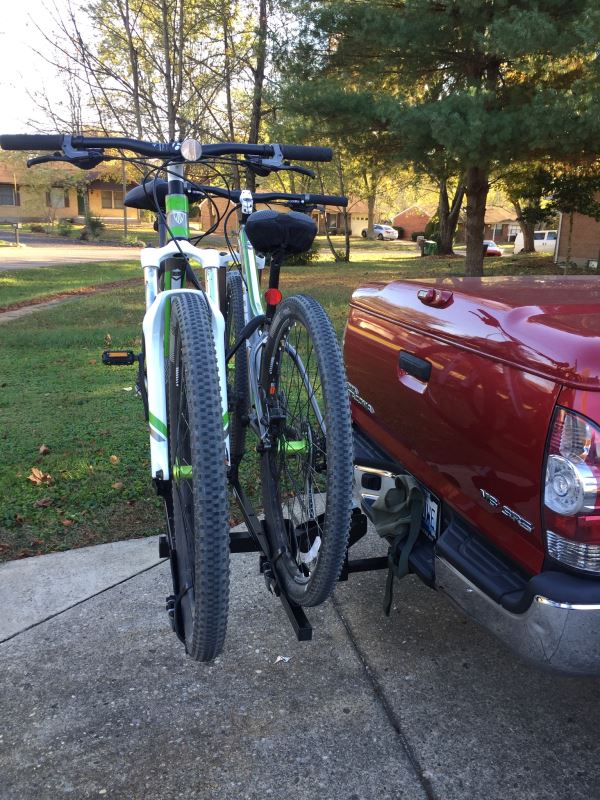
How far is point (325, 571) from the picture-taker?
229 cm

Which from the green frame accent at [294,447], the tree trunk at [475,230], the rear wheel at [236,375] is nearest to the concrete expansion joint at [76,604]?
the rear wheel at [236,375]

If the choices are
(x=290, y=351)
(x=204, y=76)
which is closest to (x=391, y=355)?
(x=290, y=351)

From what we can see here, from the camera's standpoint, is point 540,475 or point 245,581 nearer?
point 540,475

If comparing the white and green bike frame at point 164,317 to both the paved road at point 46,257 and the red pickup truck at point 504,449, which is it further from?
the paved road at point 46,257

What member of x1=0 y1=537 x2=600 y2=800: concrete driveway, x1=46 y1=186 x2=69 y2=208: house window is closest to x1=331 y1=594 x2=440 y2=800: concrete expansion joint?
x1=0 y1=537 x2=600 y2=800: concrete driveway

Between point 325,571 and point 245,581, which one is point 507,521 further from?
point 245,581

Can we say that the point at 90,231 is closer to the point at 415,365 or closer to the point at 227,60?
the point at 227,60

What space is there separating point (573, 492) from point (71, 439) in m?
4.06

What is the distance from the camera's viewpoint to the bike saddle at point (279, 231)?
268 centimetres

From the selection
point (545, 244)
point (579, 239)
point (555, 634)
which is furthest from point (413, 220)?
point (555, 634)

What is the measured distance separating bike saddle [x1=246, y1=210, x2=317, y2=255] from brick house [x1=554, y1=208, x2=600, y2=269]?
82.1 ft

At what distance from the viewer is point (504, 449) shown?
2.08 meters

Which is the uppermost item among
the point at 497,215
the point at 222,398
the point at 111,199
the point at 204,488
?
the point at 111,199

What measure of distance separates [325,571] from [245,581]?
1136 mm
